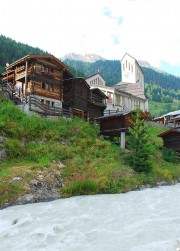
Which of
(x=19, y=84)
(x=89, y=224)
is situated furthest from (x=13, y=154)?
(x=19, y=84)

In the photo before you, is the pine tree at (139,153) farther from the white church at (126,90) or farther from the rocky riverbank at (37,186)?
the white church at (126,90)

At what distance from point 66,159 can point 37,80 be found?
1565 cm

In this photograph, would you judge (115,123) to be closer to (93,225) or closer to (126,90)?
(93,225)

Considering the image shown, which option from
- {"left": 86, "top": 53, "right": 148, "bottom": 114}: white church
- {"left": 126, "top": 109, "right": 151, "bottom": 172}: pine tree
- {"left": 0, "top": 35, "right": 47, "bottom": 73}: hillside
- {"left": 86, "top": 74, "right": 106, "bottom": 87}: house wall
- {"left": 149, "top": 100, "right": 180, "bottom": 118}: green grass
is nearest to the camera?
{"left": 126, "top": 109, "right": 151, "bottom": 172}: pine tree

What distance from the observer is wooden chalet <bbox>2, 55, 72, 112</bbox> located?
3891 cm

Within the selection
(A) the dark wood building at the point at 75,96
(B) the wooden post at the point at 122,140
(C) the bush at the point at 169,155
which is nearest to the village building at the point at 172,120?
(C) the bush at the point at 169,155

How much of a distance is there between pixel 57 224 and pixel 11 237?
228 centimetres

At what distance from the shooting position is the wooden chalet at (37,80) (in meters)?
38.9

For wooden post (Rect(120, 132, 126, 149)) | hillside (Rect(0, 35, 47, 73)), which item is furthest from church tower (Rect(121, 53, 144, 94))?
wooden post (Rect(120, 132, 126, 149))

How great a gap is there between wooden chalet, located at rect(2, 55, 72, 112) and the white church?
17.3 m

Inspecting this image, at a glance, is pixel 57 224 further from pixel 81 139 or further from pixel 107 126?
pixel 107 126

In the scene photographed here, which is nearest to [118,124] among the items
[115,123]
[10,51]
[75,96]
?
[115,123]

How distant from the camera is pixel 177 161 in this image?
3784 centimetres

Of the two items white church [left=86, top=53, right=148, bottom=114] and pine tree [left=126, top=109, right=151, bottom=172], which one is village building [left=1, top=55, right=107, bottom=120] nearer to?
pine tree [left=126, top=109, right=151, bottom=172]
